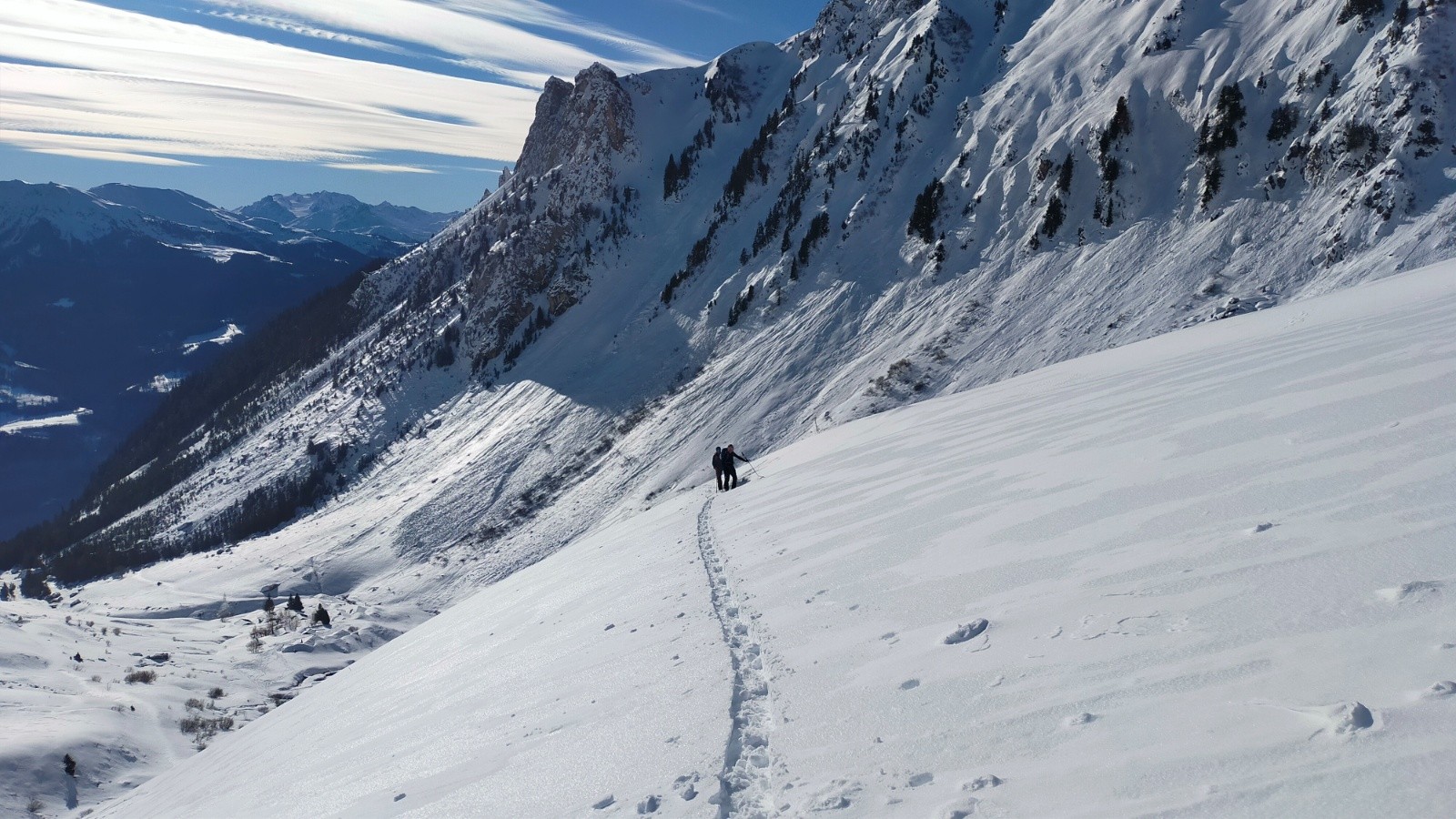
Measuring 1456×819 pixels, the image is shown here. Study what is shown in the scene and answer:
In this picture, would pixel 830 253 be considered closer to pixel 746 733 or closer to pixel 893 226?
pixel 893 226

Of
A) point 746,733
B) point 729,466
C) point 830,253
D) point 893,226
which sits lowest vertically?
point 729,466

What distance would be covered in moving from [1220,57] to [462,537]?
5716 centimetres

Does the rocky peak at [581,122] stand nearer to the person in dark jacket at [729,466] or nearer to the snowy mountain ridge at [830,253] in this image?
the snowy mountain ridge at [830,253]

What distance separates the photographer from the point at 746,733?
19.3 feet

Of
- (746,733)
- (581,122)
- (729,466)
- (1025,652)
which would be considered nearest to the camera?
(1025,652)

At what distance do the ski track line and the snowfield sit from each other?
3 cm

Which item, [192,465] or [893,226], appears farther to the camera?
[192,465]

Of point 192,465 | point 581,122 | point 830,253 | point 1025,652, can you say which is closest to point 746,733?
point 1025,652

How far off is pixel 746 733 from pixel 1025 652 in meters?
2.23

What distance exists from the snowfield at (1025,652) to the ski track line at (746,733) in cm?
3

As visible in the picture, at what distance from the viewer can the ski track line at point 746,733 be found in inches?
196

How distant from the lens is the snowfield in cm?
403

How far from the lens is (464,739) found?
7.64 meters

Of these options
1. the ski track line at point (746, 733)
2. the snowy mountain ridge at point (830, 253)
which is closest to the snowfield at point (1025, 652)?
the ski track line at point (746, 733)
